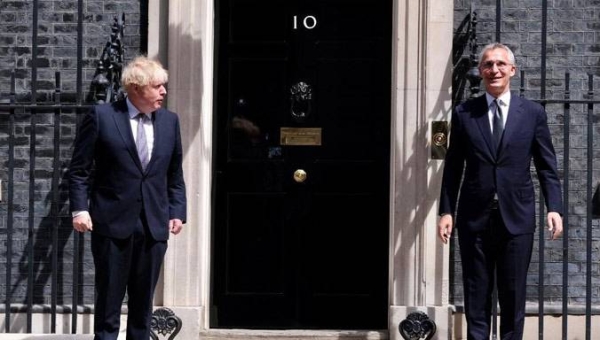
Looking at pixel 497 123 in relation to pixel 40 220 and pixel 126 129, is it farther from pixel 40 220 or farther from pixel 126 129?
pixel 40 220

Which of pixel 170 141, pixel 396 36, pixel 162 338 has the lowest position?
pixel 162 338

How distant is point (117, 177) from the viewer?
17.8ft

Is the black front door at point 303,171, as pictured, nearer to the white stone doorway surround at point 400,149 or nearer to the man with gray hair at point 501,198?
the white stone doorway surround at point 400,149

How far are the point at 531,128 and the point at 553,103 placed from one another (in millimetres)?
1430

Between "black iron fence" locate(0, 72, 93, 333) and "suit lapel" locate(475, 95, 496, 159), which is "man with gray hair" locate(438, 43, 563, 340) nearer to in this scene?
"suit lapel" locate(475, 95, 496, 159)

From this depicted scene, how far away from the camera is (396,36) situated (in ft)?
23.2

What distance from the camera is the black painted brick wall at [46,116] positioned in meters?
7.25

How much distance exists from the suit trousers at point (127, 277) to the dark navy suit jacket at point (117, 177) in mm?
54

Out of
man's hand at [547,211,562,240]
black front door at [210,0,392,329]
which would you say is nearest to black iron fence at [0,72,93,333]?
black front door at [210,0,392,329]

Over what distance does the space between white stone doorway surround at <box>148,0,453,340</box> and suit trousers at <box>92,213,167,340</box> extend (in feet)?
4.85

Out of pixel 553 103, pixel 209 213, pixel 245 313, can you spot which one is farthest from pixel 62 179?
pixel 553 103

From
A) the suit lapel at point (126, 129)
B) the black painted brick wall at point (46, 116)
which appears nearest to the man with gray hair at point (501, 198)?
the suit lapel at point (126, 129)

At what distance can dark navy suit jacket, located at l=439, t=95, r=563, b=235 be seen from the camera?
5566mm

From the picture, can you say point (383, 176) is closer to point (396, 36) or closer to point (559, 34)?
point (396, 36)
